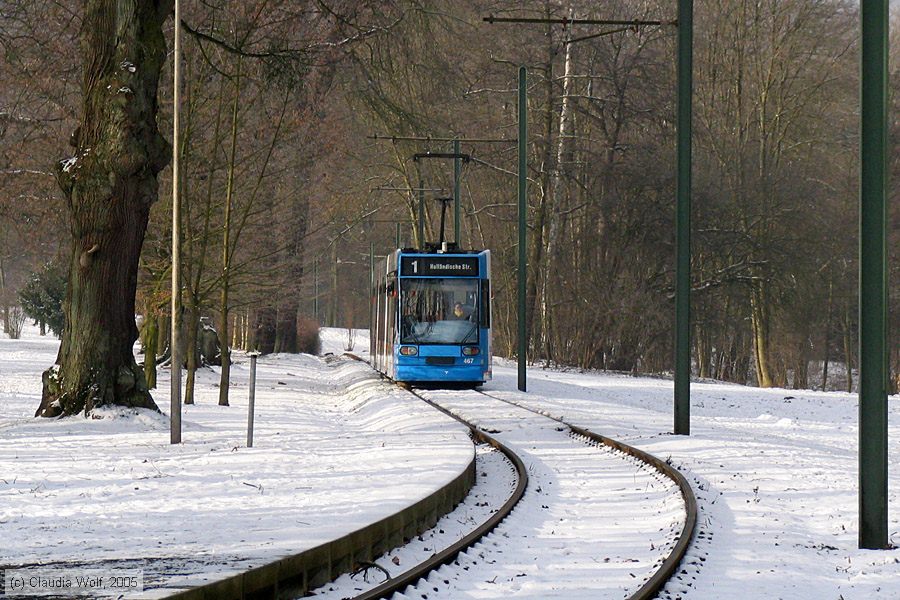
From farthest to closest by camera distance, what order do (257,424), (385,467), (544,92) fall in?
(544,92) < (257,424) < (385,467)

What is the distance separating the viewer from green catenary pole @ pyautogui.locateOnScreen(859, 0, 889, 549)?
9062 mm

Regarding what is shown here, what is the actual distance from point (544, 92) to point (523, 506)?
32461 mm

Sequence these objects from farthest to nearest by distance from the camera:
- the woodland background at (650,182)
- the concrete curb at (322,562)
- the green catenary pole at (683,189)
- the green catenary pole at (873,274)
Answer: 1. the woodland background at (650,182)
2. the green catenary pole at (683,189)
3. the green catenary pole at (873,274)
4. the concrete curb at (322,562)

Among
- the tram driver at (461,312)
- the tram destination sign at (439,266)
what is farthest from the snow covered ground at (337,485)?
the tram destination sign at (439,266)

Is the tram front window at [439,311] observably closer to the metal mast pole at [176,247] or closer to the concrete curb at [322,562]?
the metal mast pole at [176,247]

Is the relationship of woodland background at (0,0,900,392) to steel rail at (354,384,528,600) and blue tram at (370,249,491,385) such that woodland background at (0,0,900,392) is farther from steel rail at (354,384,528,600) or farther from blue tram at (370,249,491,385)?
steel rail at (354,384,528,600)

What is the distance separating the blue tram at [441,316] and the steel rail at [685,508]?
9103 millimetres

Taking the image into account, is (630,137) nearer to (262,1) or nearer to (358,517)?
(262,1)

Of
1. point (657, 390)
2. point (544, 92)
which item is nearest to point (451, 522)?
point (657, 390)

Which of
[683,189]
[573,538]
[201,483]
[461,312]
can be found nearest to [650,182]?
[461,312]

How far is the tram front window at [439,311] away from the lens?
28.1 metres

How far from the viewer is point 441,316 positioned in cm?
2825

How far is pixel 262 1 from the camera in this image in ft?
70.6

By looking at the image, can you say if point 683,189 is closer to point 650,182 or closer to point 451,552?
point 451,552
